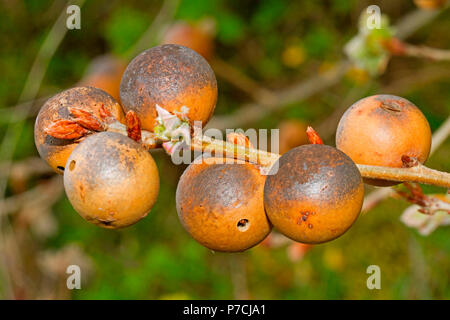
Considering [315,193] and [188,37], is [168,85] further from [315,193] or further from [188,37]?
[188,37]

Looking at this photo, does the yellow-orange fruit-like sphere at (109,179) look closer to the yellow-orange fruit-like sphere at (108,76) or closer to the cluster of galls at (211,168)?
the cluster of galls at (211,168)

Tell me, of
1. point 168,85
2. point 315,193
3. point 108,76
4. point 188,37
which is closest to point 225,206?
point 315,193

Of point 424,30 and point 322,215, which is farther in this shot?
point 424,30

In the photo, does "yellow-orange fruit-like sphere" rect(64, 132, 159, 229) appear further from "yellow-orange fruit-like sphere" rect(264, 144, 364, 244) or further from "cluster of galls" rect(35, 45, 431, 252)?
"yellow-orange fruit-like sphere" rect(264, 144, 364, 244)

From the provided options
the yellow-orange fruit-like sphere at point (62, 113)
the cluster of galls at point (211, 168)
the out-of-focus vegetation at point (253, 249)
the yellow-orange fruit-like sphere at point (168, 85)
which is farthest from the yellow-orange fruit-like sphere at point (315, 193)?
the out-of-focus vegetation at point (253, 249)
